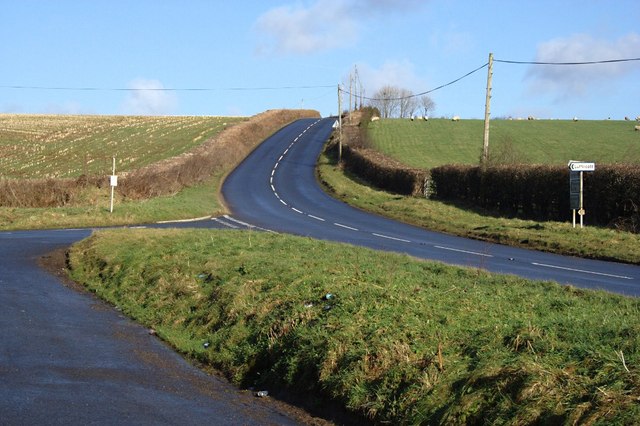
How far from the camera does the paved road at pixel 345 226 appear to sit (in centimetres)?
1820

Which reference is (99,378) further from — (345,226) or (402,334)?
(345,226)

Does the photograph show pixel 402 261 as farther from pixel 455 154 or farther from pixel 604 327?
pixel 455 154

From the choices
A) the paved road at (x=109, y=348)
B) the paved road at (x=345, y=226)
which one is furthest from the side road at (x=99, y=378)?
the paved road at (x=345, y=226)

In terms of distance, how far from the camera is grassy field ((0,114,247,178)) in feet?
197

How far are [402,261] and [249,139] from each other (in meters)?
64.1

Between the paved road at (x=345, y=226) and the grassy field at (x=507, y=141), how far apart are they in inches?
309

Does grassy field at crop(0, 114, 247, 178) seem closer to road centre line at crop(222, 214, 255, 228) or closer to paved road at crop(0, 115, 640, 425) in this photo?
road centre line at crop(222, 214, 255, 228)

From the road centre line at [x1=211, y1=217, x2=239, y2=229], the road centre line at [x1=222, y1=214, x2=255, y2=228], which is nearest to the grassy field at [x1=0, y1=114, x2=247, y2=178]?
the road centre line at [x1=222, y1=214, x2=255, y2=228]

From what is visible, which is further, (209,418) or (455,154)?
(455,154)

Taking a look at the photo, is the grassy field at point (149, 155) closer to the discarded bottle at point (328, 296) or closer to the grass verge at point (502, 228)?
the grass verge at point (502, 228)

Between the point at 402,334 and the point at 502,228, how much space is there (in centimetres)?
2030

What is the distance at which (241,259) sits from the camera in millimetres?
15523

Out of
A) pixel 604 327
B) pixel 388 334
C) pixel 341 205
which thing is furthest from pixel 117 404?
pixel 341 205

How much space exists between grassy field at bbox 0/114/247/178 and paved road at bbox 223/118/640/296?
9.19 m
